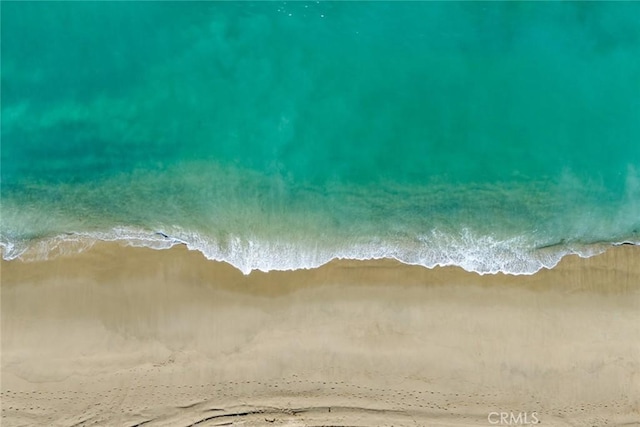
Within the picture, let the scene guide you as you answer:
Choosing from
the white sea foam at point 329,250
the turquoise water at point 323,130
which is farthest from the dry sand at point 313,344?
the turquoise water at point 323,130

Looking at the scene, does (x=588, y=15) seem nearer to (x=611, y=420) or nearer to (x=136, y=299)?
(x=611, y=420)

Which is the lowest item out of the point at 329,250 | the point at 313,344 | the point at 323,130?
the point at 313,344

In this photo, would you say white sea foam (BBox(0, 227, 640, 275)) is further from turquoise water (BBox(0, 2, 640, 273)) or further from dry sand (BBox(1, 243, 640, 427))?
dry sand (BBox(1, 243, 640, 427))

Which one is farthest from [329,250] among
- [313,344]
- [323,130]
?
[323,130]

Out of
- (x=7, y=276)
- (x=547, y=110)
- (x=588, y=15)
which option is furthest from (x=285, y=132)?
(x=588, y=15)

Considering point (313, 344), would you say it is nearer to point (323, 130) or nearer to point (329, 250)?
point (329, 250)

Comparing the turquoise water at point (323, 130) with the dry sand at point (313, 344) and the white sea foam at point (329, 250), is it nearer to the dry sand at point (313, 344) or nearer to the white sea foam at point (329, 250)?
the white sea foam at point (329, 250)
